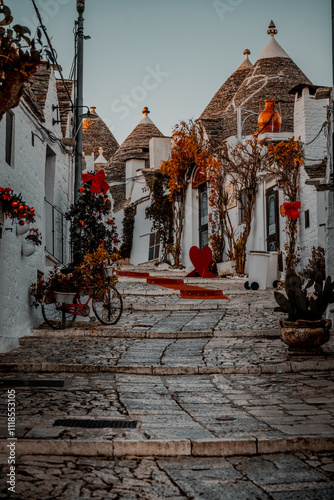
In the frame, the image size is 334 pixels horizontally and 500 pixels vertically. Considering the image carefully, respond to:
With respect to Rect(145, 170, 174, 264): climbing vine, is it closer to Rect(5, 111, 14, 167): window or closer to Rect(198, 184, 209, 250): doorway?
Rect(198, 184, 209, 250): doorway

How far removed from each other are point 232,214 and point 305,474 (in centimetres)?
1671

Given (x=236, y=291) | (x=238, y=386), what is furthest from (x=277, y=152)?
(x=238, y=386)

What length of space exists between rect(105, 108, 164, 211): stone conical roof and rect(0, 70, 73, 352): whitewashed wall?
18878 mm

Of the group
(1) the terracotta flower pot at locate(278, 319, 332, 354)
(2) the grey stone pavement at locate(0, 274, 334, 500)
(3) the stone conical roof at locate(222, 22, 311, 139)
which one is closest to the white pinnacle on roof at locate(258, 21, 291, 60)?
(3) the stone conical roof at locate(222, 22, 311, 139)

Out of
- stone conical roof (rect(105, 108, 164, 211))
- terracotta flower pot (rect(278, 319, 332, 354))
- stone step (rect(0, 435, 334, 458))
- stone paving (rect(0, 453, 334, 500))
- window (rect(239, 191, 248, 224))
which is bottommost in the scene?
stone paving (rect(0, 453, 334, 500))

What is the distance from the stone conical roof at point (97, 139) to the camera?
38.1 m

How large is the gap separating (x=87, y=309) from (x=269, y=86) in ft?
41.7

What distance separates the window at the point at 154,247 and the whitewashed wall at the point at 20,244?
1234cm

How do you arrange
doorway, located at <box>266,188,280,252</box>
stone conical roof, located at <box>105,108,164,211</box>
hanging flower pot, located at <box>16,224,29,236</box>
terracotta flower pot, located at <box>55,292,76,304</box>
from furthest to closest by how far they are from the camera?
1. stone conical roof, located at <box>105,108,164,211</box>
2. doorway, located at <box>266,188,280,252</box>
3. terracotta flower pot, located at <box>55,292,76,304</box>
4. hanging flower pot, located at <box>16,224,29,236</box>

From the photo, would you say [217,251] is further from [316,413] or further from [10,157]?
[316,413]

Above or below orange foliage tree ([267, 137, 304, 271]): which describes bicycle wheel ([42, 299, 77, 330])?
below

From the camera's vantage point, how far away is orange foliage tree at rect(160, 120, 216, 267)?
72.8ft

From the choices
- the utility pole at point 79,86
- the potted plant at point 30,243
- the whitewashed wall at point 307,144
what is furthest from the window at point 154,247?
Answer: the potted plant at point 30,243

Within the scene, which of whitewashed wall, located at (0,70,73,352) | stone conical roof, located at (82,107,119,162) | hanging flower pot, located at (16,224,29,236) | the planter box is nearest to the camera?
whitewashed wall, located at (0,70,73,352)
